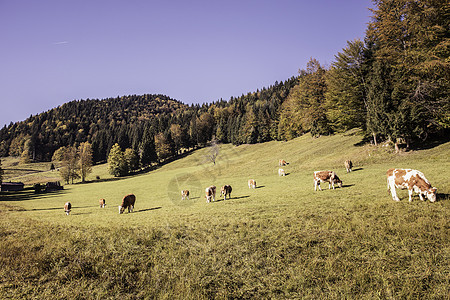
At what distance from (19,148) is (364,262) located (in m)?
204

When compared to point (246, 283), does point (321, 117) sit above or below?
above

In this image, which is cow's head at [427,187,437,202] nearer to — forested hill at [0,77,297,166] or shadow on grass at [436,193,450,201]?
shadow on grass at [436,193,450,201]

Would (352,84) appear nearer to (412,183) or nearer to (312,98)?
(312,98)

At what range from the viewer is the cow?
10.6 m

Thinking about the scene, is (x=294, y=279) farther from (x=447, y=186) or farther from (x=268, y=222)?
(x=447, y=186)

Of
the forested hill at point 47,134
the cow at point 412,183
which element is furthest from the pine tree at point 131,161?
the cow at point 412,183

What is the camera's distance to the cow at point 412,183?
10.6 metres

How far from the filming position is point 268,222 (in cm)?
952

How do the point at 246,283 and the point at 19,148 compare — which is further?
the point at 19,148

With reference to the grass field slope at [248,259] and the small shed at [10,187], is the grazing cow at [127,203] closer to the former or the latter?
the grass field slope at [248,259]

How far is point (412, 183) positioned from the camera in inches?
438

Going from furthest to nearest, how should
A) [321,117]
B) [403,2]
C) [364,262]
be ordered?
1. [321,117]
2. [403,2]
3. [364,262]

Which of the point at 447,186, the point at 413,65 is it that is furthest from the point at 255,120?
the point at 447,186

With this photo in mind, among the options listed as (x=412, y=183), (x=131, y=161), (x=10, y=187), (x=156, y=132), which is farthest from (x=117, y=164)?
(x=412, y=183)
